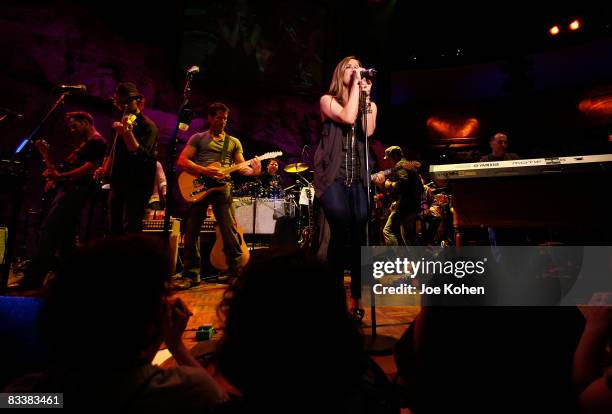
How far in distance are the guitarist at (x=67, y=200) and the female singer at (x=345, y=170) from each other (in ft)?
9.27

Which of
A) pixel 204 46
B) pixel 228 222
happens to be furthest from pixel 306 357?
pixel 204 46

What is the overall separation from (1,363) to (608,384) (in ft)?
5.63

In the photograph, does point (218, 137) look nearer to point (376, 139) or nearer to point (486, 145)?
point (376, 139)

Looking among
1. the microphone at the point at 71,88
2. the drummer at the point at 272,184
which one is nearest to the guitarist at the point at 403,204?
the drummer at the point at 272,184

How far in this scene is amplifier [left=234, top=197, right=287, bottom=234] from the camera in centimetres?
661

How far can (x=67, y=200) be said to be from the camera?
3.53m

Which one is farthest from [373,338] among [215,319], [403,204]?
[403,204]

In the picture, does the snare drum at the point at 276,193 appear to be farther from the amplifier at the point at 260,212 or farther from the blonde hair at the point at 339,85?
the blonde hair at the point at 339,85

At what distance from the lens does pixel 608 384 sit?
0.75m

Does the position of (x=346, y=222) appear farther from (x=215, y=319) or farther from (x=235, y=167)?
(x=235, y=167)

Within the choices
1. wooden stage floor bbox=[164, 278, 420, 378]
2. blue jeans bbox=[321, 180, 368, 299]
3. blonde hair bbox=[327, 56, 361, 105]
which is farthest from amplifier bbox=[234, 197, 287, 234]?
blue jeans bbox=[321, 180, 368, 299]

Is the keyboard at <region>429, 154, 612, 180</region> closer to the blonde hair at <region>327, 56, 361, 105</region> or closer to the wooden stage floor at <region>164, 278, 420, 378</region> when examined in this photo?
the blonde hair at <region>327, 56, 361, 105</region>

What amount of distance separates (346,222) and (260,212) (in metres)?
4.55

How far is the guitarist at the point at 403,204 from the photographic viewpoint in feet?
19.4
